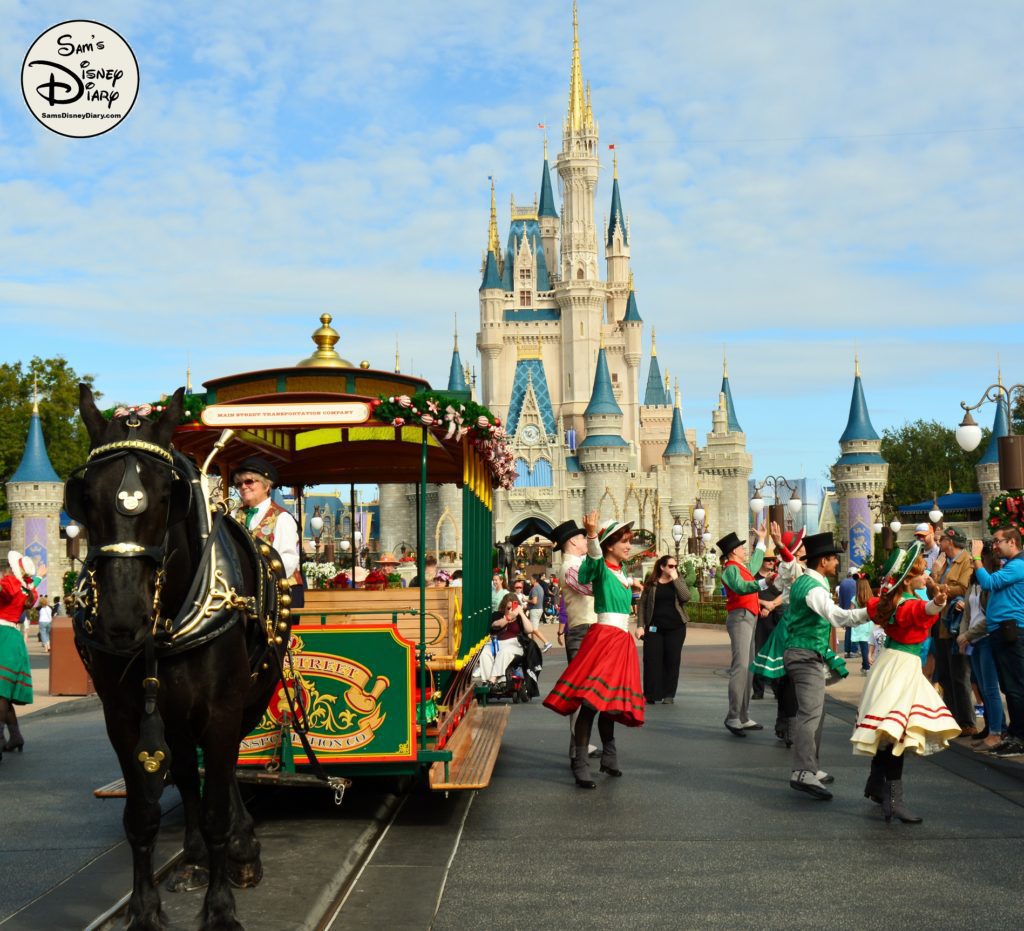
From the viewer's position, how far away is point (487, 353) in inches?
4478

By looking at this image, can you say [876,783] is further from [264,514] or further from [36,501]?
[36,501]

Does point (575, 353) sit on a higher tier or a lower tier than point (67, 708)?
higher

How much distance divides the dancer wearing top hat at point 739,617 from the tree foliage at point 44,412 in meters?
53.5

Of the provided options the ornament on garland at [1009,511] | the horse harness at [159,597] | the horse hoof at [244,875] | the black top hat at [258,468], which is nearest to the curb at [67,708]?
the black top hat at [258,468]

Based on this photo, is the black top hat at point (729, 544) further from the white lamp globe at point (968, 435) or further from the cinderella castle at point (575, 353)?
the cinderella castle at point (575, 353)

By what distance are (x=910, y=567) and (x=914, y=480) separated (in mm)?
80315

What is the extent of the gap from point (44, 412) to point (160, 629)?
62.0 meters

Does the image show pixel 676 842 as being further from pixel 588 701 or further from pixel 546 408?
pixel 546 408

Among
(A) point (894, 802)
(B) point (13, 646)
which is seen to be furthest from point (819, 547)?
(B) point (13, 646)

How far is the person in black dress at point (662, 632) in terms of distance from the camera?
15406 millimetres

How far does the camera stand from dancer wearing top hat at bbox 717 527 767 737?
39.4 feet

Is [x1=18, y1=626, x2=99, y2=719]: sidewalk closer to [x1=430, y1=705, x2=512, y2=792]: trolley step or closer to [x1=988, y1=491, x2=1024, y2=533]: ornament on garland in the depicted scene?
[x1=430, y1=705, x2=512, y2=792]: trolley step

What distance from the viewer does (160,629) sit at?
4949 millimetres

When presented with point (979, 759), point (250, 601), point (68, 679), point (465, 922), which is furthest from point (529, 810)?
point (68, 679)
